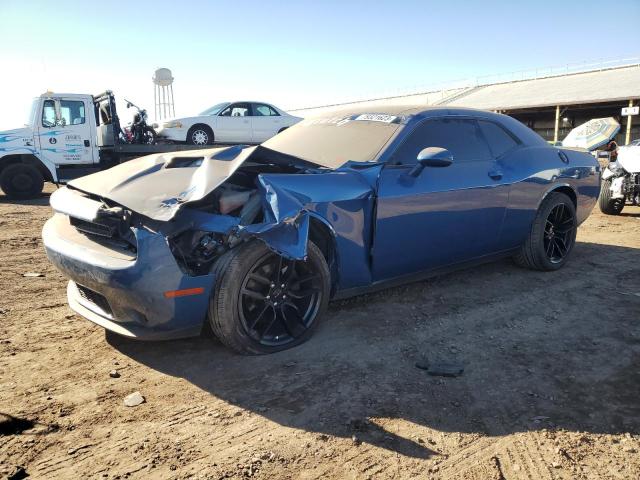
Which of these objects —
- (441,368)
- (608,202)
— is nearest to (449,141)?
(441,368)

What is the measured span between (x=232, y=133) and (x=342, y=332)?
10.7m

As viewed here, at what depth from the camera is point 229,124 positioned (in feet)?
42.7

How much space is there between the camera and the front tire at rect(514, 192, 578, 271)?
15.2 ft

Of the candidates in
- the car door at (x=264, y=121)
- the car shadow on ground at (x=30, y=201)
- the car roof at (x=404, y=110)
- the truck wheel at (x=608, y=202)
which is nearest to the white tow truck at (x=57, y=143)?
the car shadow on ground at (x=30, y=201)

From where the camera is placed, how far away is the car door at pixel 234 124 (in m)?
12.9

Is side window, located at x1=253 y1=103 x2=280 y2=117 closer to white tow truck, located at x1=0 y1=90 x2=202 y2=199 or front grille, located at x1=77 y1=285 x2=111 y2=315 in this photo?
white tow truck, located at x1=0 y1=90 x2=202 y2=199

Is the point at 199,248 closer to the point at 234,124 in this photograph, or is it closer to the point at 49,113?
the point at 49,113

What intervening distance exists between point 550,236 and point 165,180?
3.66 m

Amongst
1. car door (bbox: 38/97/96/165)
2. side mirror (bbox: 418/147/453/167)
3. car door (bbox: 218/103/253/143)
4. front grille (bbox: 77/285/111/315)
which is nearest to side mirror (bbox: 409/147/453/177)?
side mirror (bbox: 418/147/453/167)

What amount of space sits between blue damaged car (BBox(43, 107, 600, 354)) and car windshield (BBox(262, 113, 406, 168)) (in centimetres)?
2

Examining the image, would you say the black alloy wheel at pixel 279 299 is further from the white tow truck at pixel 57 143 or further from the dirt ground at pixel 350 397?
the white tow truck at pixel 57 143

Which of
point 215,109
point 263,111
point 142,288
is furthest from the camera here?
point 263,111

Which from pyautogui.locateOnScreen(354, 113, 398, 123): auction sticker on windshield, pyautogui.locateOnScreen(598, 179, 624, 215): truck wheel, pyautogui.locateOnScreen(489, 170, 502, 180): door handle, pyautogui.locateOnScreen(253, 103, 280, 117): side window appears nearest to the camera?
pyautogui.locateOnScreen(354, 113, 398, 123): auction sticker on windshield

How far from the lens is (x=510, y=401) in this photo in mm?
2564
